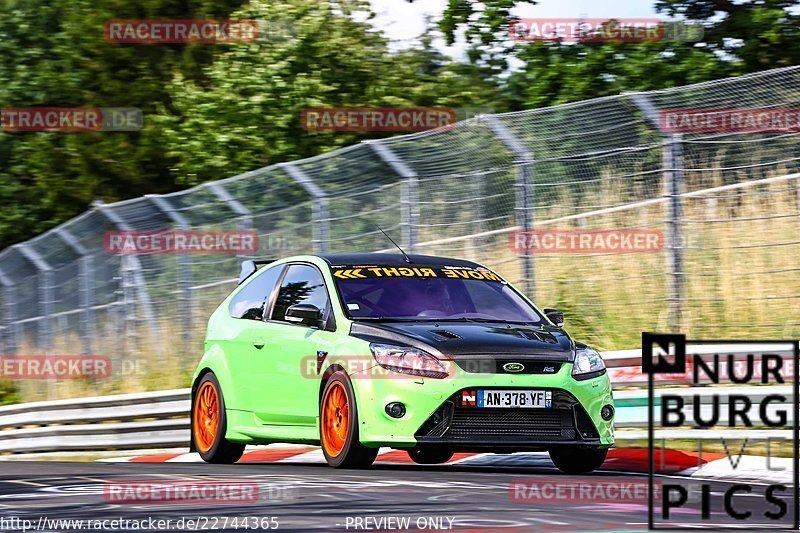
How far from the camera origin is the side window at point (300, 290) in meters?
10.9

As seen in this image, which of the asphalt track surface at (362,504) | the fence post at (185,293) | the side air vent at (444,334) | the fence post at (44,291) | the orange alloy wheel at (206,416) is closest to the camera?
the asphalt track surface at (362,504)

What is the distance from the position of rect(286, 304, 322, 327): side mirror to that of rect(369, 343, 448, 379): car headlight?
0.70 meters

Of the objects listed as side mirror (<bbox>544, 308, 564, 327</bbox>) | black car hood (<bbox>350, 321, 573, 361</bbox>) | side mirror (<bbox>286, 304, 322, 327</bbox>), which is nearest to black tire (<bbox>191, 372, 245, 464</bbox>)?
side mirror (<bbox>286, 304, 322, 327</bbox>)

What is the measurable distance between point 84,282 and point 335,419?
10989 millimetres

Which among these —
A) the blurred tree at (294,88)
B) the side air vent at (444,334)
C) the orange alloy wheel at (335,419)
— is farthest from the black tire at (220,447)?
the blurred tree at (294,88)

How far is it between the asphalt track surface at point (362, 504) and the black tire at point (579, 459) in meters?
0.09

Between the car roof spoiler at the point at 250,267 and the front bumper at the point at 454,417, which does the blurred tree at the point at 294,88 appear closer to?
the car roof spoiler at the point at 250,267

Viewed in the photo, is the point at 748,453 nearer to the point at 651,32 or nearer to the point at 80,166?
the point at 651,32

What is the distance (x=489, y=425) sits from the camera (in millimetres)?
9523

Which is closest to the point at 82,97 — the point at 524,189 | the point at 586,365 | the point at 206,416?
the point at 524,189

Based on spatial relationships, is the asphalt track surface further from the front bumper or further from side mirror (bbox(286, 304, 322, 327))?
side mirror (bbox(286, 304, 322, 327))

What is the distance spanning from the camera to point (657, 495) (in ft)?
27.4

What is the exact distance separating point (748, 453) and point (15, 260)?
1374 centimetres

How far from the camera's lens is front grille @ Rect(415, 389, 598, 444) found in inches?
373
